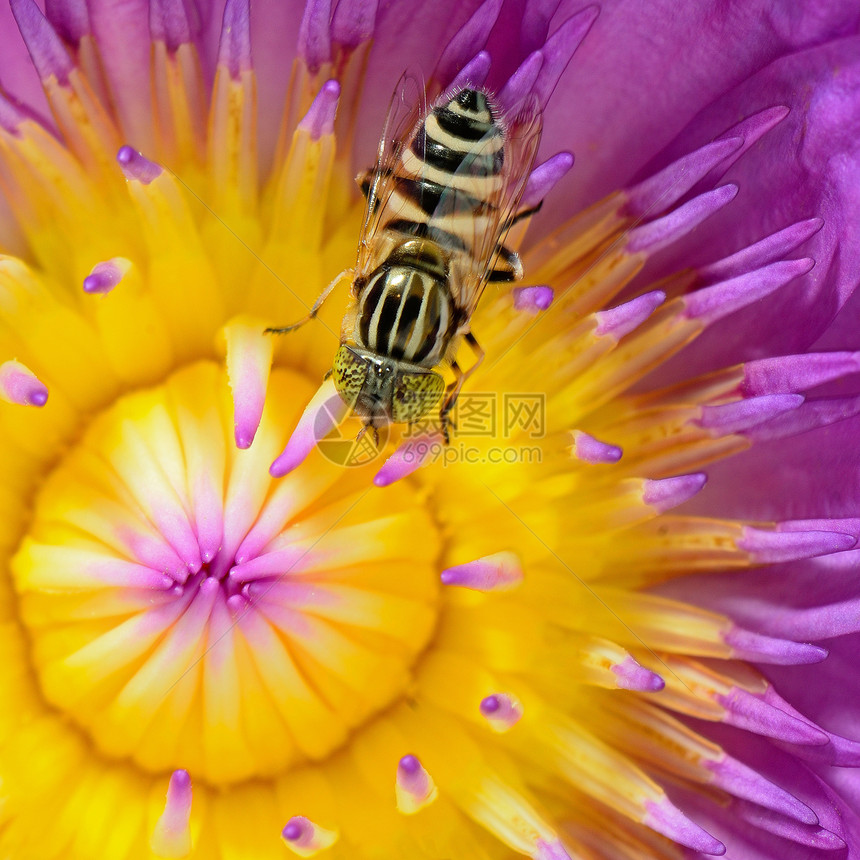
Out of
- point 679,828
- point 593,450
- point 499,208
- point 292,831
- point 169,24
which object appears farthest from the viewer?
point 499,208

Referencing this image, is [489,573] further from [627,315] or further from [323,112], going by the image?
[323,112]

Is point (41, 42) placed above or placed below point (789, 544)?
above

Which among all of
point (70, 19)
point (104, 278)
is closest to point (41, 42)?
point (70, 19)

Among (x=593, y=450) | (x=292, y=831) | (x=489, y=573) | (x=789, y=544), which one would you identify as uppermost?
(x=593, y=450)

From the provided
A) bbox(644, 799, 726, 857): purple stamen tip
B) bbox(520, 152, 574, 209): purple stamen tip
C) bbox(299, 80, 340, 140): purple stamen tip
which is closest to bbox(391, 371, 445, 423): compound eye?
bbox(520, 152, 574, 209): purple stamen tip

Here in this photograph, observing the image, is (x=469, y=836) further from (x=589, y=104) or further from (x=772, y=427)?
(x=589, y=104)

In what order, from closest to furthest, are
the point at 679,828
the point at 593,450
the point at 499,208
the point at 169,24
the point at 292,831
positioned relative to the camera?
the point at 292,831
the point at 679,828
the point at 593,450
the point at 169,24
the point at 499,208

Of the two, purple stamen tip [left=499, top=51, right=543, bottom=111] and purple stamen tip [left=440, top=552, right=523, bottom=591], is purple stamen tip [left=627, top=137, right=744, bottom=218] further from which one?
purple stamen tip [left=440, top=552, right=523, bottom=591]

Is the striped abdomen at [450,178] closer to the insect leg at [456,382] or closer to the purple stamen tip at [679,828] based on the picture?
the insect leg at [456,382]
